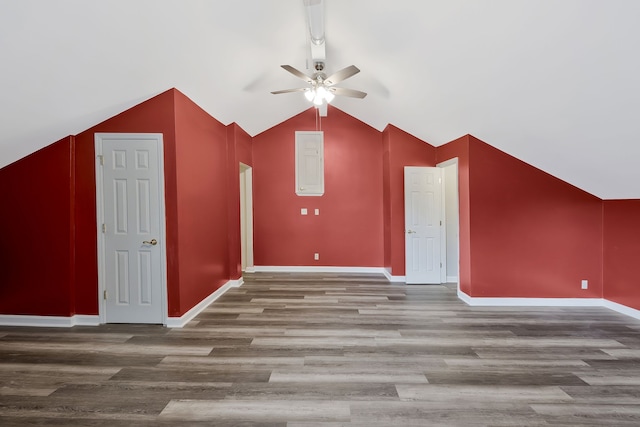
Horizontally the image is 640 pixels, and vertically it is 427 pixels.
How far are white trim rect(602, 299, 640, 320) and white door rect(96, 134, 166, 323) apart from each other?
5.52 m

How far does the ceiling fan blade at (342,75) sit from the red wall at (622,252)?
12.2 ft

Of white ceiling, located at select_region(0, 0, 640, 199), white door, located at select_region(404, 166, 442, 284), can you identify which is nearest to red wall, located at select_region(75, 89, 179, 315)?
white ceiling, located at select_region(0, 0, 640, 199)

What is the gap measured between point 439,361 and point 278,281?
11.0 ft

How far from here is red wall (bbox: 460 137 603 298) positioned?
418cm

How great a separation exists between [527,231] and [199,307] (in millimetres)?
4449

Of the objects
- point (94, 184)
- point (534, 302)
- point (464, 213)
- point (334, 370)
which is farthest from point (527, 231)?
point (94, 184)

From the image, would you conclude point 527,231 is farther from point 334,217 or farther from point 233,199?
point 233,199

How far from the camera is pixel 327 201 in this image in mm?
6266

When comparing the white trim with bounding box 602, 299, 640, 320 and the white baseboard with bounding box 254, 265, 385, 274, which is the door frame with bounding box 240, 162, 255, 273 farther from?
the white trim with bounding box 602, 299, 640, 320

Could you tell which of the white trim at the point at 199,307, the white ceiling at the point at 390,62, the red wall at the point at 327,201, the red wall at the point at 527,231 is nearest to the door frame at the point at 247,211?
the red wall at the point at 327,201

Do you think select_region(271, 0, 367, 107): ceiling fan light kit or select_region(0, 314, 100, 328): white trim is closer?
select_region(271, 0, 367, 107): ceiling fan light kit

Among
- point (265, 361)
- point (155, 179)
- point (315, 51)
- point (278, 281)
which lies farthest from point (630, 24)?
point (278, 281)

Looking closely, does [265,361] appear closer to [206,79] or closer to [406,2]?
[206,79]

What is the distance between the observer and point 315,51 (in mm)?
3408
